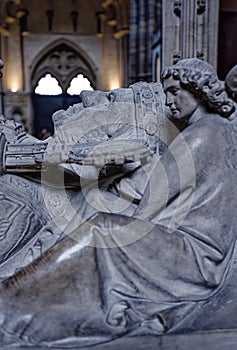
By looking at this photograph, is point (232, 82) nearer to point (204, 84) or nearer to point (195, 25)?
point (204, 84)

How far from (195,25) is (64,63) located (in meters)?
8.28

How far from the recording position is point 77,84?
12.8 m

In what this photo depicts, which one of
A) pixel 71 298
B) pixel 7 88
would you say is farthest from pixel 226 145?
pixel 7 88

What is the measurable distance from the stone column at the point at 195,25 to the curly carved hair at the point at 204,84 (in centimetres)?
283

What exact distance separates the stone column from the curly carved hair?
2835 millimetres

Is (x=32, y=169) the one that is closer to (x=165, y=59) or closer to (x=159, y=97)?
(x=159, y=97)

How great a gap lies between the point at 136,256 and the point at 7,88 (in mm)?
10413

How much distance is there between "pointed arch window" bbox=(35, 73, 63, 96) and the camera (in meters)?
12.5

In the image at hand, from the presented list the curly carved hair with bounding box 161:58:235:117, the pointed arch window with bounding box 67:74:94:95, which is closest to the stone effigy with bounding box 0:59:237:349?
the curly carved hair with bounding box 161:58:235:117

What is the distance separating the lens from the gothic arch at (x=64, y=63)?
1228 centimetres

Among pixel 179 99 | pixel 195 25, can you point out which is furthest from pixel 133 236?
pixel 195 25

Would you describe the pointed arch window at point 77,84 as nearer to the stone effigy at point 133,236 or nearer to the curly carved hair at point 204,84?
A: the stone effigy at point 133,236

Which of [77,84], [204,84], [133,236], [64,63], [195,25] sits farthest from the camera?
[77,84]

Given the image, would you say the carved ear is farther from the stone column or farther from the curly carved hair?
the stone column
